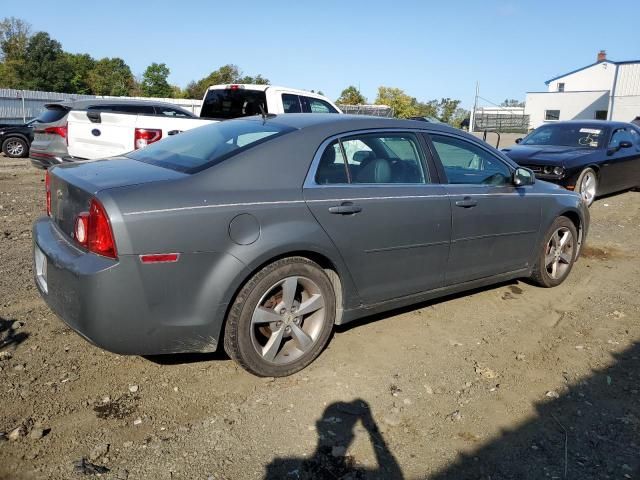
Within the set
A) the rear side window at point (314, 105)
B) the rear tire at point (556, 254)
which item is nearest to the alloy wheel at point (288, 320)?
the rear tire at point (556, 254)

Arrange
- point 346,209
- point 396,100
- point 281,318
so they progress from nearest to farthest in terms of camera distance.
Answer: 1. point 281,318
2. point 346,209
3. point 396,100

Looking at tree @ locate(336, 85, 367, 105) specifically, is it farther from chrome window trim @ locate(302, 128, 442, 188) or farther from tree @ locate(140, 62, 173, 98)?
chrome window trim @ locate(302, 128, 442, 188)

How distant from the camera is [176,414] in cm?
302

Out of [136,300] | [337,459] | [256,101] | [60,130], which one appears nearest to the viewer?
[337,459]

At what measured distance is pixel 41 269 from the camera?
3.38 meters

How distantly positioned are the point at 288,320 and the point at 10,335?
1982 millimetres

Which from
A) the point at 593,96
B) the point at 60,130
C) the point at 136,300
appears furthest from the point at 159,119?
the point at 593,96

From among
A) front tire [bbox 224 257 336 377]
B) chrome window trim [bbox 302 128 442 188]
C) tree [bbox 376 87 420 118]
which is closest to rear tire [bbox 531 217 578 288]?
chrome window trim [bbox 302 128 442 188]

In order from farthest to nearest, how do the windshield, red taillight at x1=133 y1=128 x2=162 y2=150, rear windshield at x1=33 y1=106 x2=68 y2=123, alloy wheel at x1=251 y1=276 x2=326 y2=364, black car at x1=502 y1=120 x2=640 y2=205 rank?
rear windshield at x1=33 y1=106 x2=68 y2=123 < the windshield < black car at x1=502 y1=120 x2=640 y2=205 < red taillight at x1=133 y1=128 x2=162 y2=150 < alloy wheel at x1=251 y1=276 x2=326 y2=364

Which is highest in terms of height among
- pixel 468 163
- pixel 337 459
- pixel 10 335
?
pixel 468 163

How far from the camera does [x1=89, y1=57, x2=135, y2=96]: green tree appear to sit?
5556 cm

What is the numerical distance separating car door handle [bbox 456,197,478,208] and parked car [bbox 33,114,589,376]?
41mm

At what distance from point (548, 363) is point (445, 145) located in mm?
1782

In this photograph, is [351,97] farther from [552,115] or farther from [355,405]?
[355,405]
